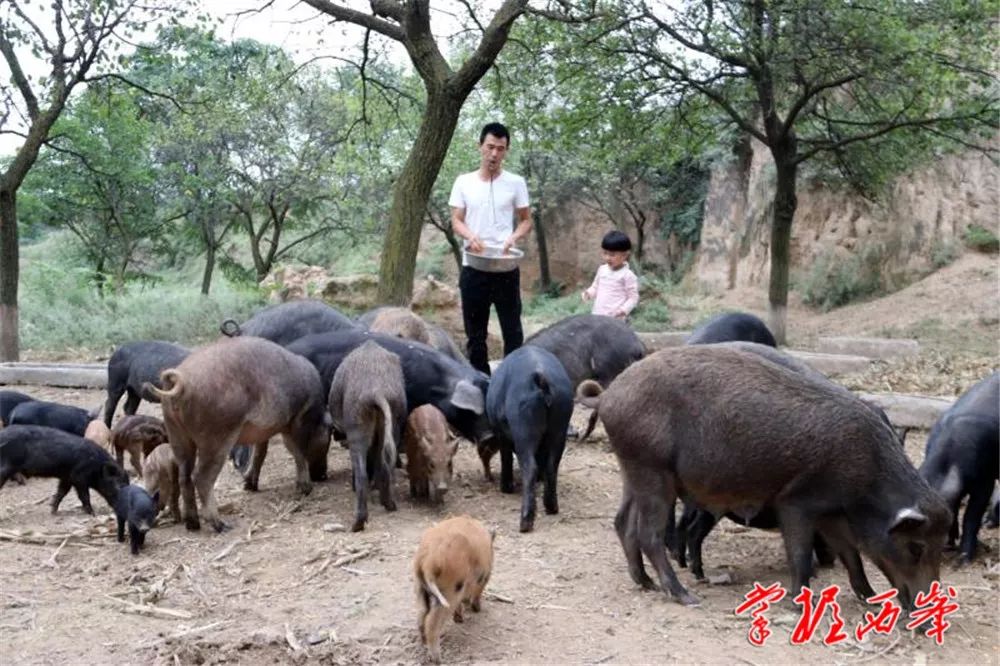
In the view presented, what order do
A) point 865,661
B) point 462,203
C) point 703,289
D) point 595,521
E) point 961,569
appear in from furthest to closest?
point 703,289 → point 462,203 → point 595,521 → point 961,569 → point 865,661

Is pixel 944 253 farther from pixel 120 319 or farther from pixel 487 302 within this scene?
pixel 120 319

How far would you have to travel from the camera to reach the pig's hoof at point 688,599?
186 inches

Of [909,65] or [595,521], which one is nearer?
[595,521]

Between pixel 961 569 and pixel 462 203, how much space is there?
453 centimetres

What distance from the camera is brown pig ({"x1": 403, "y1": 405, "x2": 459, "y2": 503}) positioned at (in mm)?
6375

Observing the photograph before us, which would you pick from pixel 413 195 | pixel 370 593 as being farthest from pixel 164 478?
pixel 413 195

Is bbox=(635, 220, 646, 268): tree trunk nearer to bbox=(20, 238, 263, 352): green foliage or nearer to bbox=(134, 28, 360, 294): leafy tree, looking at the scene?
bbox=(134, 28, 360, 294): leafy tree

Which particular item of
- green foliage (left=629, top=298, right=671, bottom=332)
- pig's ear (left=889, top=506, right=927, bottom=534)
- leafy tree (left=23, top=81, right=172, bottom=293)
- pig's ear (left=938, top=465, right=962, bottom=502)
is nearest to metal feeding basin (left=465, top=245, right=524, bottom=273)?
pig's ear (left=938, top=465, right=962, bottom=502)

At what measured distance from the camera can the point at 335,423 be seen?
6.68 m

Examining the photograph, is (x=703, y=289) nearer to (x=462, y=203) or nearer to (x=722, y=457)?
(x=462, y=203)

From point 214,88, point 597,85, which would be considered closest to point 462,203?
point 597,85

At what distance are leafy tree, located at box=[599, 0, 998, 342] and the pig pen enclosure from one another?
7668mm

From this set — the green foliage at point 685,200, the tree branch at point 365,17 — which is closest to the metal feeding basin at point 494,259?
the tree branch at point 365,17

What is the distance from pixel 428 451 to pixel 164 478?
1579 millimetres
